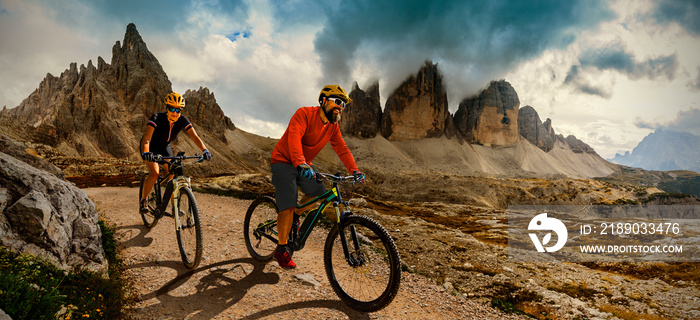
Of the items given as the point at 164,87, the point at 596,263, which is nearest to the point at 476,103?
the point at 164,87

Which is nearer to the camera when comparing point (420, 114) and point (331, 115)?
point (331, 115)

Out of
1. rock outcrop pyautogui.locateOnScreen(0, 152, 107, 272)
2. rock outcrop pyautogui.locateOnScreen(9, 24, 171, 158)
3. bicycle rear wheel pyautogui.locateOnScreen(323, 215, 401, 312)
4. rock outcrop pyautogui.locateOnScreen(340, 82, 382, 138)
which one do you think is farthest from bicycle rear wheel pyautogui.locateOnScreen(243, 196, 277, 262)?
rock outcrop pyautogui.locateOnScreen(340, 82, 382, 138)

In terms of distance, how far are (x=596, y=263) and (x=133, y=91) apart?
430 ft

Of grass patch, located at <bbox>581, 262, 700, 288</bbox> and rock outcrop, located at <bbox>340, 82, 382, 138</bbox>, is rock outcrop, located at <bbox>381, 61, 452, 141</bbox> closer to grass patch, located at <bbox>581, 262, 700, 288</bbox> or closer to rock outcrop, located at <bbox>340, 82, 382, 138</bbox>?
rock outcrop, located at <bbox>340, 82, 382, 138</bbox>

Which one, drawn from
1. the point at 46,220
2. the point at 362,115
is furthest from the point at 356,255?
the point at 362,115

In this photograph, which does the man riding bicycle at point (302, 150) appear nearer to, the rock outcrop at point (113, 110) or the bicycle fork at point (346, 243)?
the bicycle fork at point (346, 243)

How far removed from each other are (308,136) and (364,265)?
110 inches

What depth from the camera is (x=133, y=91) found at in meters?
107

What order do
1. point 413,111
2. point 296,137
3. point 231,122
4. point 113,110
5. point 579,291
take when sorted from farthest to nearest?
point 413,111, point 231,122, point 113,110, point 579,291, point 296,137

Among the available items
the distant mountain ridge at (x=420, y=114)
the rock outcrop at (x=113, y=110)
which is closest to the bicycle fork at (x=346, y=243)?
the rock outcrop at (x=113, y=110)

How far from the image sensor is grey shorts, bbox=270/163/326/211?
611 centimetres

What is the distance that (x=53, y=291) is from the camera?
392cm

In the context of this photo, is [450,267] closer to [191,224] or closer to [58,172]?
[191,224]

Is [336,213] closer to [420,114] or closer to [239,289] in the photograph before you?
[239,289]
